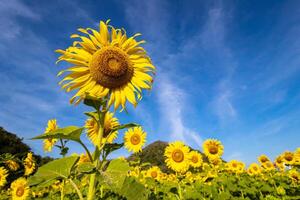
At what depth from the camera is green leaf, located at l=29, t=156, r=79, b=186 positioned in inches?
102

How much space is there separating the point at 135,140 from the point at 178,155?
1.71 m

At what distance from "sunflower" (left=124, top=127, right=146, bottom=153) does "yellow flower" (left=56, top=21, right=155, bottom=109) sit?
7107mm

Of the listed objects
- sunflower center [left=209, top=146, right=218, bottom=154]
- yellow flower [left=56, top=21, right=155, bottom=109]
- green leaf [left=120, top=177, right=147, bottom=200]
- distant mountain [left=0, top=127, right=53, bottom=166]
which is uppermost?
distant mountain [left=0, top=127, right=53, bottom=166]

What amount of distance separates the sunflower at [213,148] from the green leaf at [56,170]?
995 cm

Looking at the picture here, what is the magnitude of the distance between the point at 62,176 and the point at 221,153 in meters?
10.3

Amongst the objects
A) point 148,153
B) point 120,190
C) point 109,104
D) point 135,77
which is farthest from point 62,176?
point 148,153

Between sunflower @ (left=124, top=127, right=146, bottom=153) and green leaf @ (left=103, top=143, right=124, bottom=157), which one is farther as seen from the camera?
sunflower @ (left=124, top=127, right=146, bottom=153)

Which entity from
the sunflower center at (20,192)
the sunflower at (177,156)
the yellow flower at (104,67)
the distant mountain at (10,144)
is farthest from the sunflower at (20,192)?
the distant mountain at (10,144)

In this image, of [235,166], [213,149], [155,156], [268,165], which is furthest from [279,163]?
[155,156]

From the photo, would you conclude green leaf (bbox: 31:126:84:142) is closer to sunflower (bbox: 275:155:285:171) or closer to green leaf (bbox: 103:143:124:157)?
green leaf (bbox: 103:143:124:157)

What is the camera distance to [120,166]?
2650 mm

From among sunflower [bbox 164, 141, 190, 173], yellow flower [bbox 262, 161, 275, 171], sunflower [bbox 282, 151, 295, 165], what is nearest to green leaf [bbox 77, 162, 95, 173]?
sunflower [bbox 164, 141, 190, 173]

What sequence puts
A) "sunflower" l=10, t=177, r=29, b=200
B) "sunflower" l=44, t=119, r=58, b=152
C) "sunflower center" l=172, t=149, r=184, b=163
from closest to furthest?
1. "sunflower" l=44, t=119, r=58, b=152
2. "sunflower center" l=172, t=149, r=184, b=163
3. "sunflower" l=10, t=177, r=29, b=200

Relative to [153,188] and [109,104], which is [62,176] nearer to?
[109,104]
